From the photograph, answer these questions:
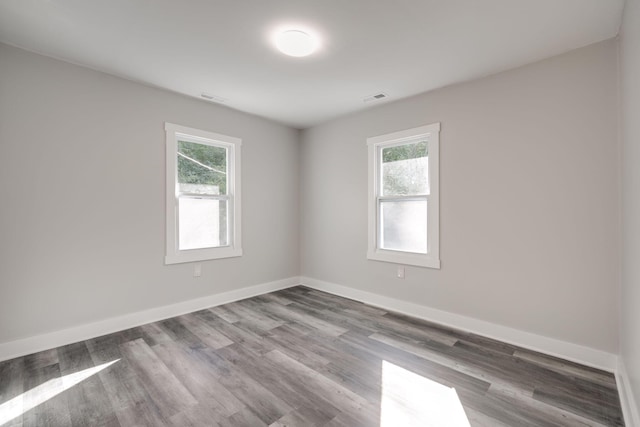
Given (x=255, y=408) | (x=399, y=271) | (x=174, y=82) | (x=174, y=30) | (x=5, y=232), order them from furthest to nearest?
(x=399, y=271) < (x=174, y=82) < (x=5, y=232) < (x=174, y=30) < (x=255, y=408)

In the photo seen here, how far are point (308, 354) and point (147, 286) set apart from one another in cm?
199

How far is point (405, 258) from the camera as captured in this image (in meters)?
3.55

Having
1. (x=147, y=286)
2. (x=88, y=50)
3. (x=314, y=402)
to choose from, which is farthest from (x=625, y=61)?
(x=147, y=286)

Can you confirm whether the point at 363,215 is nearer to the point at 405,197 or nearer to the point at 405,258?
the point at 405,197

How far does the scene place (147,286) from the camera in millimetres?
3268

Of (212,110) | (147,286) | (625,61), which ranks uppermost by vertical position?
(212,110)

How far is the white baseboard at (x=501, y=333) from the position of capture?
235cm

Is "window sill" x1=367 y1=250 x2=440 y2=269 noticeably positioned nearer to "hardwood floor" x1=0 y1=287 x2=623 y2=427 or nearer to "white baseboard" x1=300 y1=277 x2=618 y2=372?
"white baseboard" x1=300 y1=277 x2=618 y2=372

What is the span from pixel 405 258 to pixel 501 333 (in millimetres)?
1183

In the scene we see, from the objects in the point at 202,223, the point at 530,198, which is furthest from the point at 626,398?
the point at 202,223

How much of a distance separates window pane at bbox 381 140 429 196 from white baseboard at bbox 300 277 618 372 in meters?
1.37

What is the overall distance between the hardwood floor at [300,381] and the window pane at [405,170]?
5.20ft

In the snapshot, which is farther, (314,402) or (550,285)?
(550,285)

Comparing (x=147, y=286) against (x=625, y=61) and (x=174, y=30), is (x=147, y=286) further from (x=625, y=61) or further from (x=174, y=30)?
(x=625, y=61)
